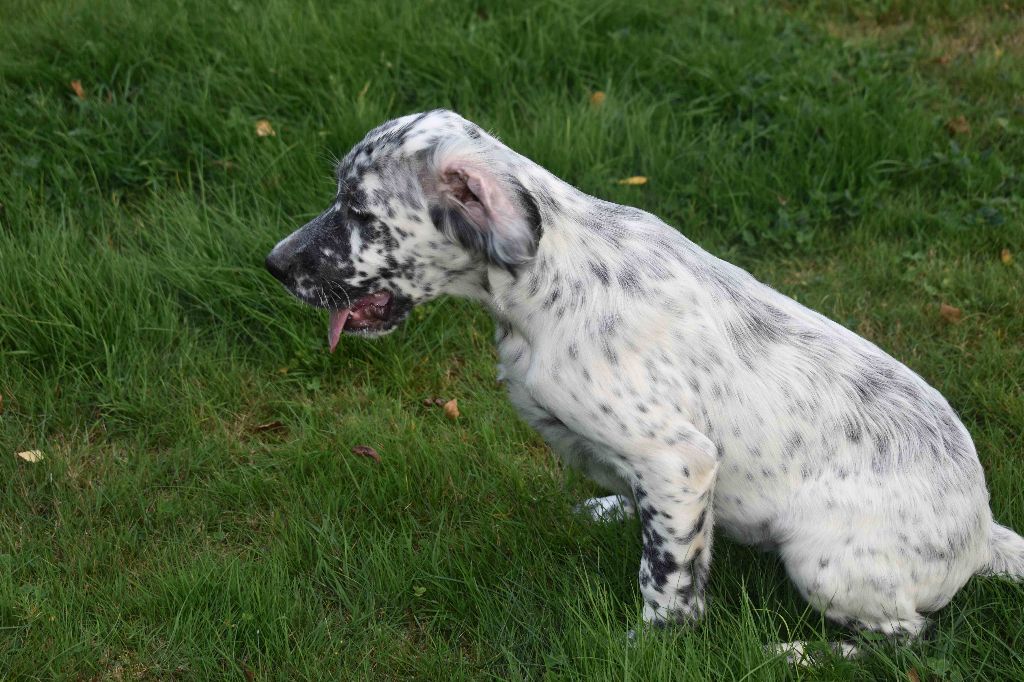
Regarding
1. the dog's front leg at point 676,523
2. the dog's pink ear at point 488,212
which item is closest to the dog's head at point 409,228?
the dog's pink ear at point 488,212

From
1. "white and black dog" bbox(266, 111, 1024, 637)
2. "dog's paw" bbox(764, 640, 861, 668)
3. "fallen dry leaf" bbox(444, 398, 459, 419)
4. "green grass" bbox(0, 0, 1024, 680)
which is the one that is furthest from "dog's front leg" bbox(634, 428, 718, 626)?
"fallen dry leaf" bbox(444, 398, 459, 419)

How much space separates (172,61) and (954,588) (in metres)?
4.65

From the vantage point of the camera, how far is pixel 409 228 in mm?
3227

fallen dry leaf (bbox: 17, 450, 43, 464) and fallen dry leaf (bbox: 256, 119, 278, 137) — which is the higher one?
fallen dry leaf (bbox: 256, 119, 278, 137)

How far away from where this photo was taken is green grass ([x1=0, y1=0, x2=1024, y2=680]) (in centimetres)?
349

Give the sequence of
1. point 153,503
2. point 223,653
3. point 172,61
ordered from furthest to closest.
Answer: point 172,61 < point 153,503 < point 223,653

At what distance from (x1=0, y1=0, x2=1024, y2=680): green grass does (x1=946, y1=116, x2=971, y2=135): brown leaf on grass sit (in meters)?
0.04

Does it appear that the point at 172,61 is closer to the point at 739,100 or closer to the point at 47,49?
the point at 47,49

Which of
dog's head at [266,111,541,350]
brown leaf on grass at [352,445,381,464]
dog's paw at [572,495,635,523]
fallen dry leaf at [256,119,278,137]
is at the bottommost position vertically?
dog's paw at [572,495,635,523]

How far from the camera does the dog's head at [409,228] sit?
9.86 ft

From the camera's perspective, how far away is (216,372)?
4625mm

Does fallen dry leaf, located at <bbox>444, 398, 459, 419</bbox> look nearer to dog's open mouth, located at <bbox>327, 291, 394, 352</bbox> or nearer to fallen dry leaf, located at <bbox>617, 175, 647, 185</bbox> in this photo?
dog's open mouth, located at <bbox>327, 291, 394, 352</bbox>

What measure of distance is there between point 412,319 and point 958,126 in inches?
130

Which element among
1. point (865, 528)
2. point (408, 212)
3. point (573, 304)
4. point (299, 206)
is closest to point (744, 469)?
point (865, 528)
